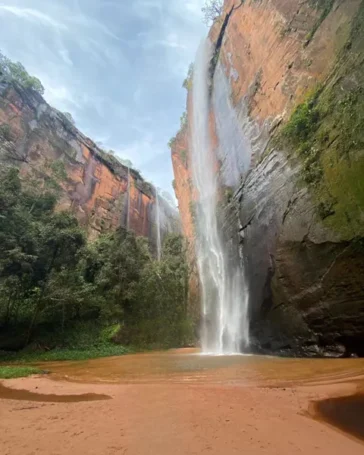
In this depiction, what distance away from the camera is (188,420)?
3172 millimetres

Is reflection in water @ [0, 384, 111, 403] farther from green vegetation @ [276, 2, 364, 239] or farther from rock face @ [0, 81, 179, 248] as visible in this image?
rock face @ [0, 81, 179, 248]

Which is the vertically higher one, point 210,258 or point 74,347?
point 210,258

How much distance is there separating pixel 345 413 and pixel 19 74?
39.0m

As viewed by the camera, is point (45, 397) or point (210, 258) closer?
point (45, 397)

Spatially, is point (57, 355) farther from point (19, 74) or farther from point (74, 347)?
point (19, 74)

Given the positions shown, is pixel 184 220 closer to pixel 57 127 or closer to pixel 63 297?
pixel 63 297

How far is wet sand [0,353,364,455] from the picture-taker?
2.57 meters

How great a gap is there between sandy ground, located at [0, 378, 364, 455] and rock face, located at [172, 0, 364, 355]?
5124 mm

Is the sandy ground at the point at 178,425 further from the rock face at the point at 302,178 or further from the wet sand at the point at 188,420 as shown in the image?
the rock face at the point at 302,178

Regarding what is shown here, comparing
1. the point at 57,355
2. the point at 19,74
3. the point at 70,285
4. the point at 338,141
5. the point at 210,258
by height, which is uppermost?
the point at 19,74

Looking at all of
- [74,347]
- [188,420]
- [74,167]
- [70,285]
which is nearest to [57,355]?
[74,347]

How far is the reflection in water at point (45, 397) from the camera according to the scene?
4.33m

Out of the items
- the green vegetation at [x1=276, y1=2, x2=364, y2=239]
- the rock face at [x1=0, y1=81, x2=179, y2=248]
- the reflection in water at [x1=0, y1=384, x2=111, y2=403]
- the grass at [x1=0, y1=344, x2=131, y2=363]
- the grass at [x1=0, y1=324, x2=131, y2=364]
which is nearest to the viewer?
the reflection in water at [x1=0, y1=384, x2=111, y2=403]

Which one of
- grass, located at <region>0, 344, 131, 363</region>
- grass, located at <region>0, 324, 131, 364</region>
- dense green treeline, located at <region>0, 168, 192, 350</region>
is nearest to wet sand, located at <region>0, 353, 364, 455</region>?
grass, located at <region>0, 344, 131, 363</region>
